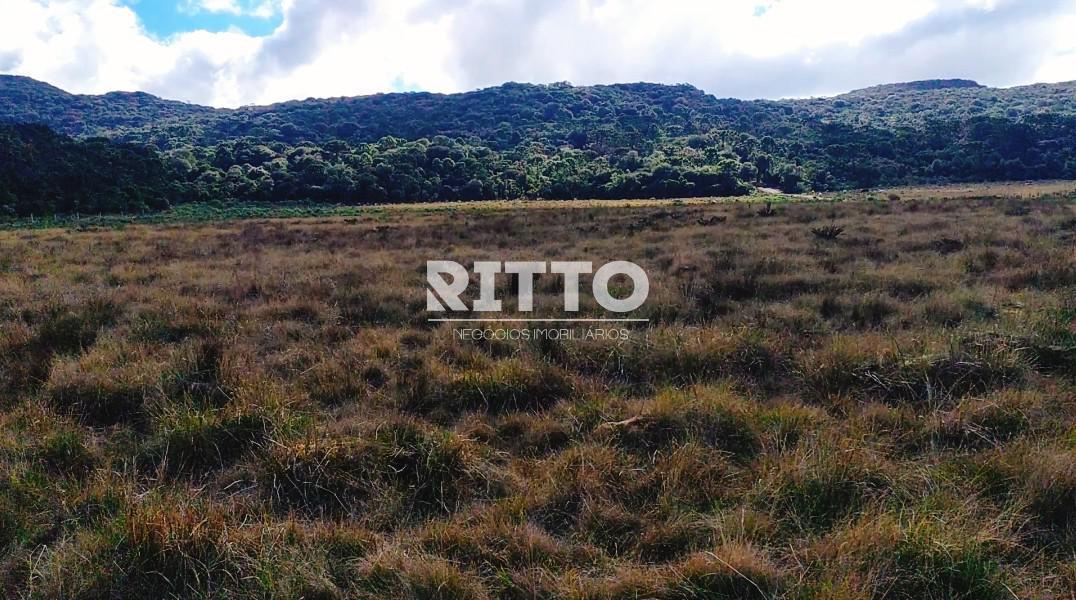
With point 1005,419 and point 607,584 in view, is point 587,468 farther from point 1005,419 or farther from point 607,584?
point 1005,419

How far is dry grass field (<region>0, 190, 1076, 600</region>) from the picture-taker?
9.23ft

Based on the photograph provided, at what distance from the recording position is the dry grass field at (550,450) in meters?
2.81

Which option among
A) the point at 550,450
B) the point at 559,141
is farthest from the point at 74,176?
the point at 559,141

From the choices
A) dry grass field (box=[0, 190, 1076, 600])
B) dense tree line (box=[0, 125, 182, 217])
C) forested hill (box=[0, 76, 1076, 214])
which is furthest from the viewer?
forested hill (box=[0, 76, 1076, 214])

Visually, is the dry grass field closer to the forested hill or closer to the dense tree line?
the dense tree line

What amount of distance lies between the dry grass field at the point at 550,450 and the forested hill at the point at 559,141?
2049 inches

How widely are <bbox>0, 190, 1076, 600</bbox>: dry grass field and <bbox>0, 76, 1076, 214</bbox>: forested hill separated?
52.0 metres

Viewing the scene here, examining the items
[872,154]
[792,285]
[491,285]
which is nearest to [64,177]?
[491,285]

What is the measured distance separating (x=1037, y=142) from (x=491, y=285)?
326 ft

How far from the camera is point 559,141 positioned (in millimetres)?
125750

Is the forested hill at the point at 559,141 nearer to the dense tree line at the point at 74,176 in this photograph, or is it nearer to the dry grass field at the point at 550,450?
the dense tree line at the point at 74,176

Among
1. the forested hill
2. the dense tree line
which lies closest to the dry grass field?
the dense tree line

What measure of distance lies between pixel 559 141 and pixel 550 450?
127m

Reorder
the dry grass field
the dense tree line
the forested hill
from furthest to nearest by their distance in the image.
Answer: the forested hill, the dense tree line, the dry grass field
